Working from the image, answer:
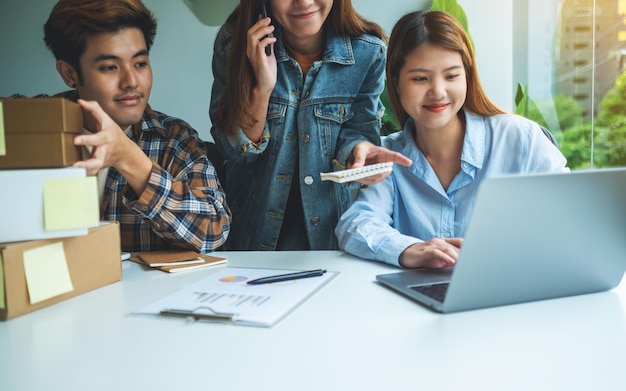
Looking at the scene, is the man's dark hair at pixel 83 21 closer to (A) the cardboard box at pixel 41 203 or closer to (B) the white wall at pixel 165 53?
(A) the cardboard box at pixel 41 203

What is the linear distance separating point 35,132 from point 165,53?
7.38 feet

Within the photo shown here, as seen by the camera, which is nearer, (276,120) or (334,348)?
(334,348)

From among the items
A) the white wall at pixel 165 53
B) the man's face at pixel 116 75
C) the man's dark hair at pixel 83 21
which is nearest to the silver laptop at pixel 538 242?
the man's face at pixel 116 75

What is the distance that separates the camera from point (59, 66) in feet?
5.07

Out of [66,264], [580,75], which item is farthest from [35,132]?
[580,75]

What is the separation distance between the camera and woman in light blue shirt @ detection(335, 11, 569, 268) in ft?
4.55

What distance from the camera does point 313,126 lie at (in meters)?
1.56

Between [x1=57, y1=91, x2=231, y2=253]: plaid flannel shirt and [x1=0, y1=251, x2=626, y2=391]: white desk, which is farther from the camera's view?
[x1=57, y1=91, x2=231, y2=253]: plaid flannel shirt

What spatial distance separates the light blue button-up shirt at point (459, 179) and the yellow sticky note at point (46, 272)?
0.66 m

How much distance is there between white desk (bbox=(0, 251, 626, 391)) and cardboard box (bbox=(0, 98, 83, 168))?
248 millimetres

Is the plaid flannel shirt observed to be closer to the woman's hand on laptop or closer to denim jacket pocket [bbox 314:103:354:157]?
denim jacket pocket [bbox 314:103:354:157]

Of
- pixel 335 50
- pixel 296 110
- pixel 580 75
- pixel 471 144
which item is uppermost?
pixel 580 75

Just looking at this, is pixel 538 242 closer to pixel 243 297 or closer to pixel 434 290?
pixel 434 290

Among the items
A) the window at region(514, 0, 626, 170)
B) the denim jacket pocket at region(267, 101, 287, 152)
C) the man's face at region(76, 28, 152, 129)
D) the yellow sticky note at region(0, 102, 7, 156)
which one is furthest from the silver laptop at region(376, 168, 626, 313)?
the window at region(514, 0, 626, 170)
